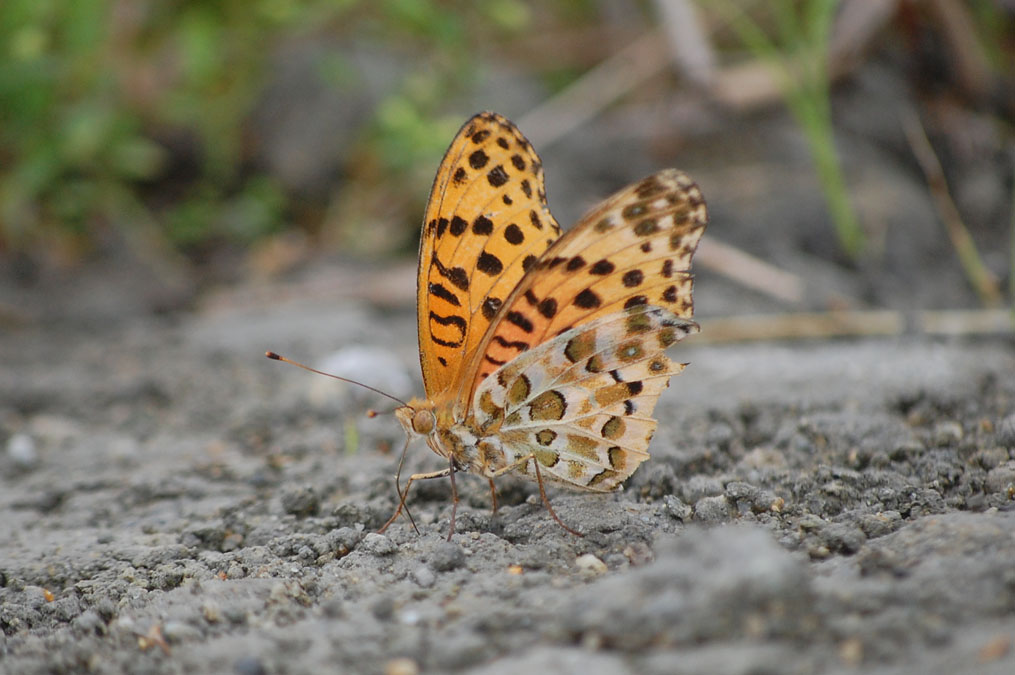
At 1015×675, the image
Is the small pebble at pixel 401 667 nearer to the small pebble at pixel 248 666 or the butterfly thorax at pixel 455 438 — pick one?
the small pebble at pixel 248 666

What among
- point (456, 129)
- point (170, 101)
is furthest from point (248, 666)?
point (170, 101)

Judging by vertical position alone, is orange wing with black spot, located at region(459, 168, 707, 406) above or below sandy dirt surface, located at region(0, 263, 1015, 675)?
above

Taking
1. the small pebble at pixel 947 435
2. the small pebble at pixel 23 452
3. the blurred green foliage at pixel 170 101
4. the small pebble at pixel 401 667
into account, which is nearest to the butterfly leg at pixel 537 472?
the small pebble at pixel 401 667

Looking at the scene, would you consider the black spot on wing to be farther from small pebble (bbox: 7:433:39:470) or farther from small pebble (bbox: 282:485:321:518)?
small pebble (bbox: 7:433:39:470)

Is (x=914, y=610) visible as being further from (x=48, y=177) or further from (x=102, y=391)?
(x=48, y=177)

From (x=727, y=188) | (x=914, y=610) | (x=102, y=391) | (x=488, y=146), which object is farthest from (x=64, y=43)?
(x=914, y=610)

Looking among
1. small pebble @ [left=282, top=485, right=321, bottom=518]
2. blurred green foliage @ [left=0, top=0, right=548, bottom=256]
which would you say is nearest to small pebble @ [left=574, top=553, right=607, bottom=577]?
small pebble @ [left=282, top=485, right=321, bottom=518]
